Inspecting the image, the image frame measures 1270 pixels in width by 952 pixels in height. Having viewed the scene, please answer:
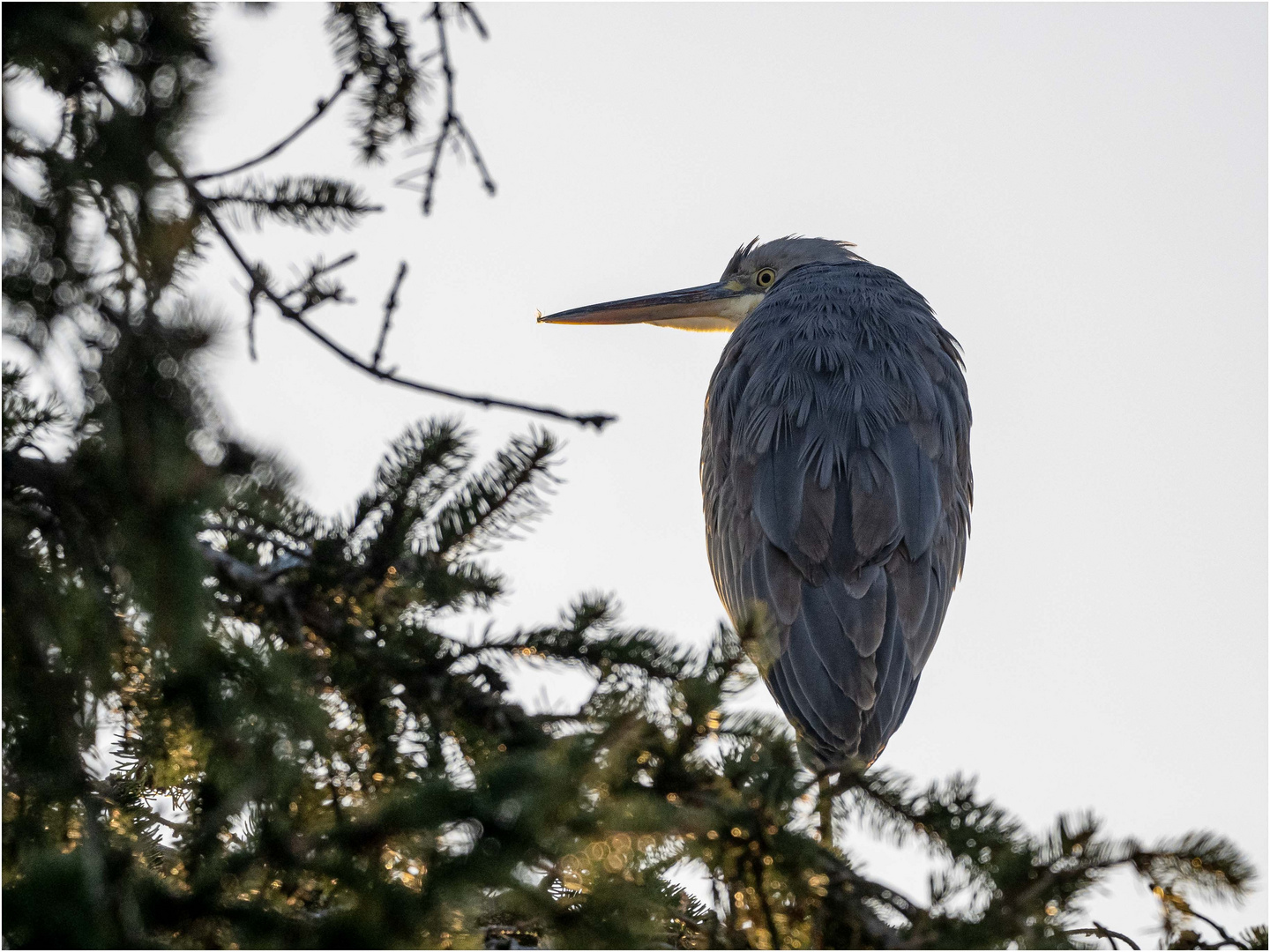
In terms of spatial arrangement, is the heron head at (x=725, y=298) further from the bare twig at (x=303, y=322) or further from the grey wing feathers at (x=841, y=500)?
the bare twig at (x=303, y=322)

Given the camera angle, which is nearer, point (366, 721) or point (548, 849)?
point (548, 849)

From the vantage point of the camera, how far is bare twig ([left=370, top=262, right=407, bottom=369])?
1.36 meters

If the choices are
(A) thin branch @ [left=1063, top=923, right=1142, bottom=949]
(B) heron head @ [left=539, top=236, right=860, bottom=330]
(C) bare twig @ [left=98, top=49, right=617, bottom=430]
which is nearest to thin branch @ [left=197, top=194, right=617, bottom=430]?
(C) bare twig @ [left=98, top=49, right=617, bottom=430]

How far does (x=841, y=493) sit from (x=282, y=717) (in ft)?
8.68

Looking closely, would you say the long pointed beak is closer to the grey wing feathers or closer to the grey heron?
the grey heron

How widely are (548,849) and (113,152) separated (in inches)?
40.7

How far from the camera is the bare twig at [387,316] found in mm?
1355

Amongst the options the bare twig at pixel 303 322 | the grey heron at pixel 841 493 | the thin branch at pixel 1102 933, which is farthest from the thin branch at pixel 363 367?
the grey heron at pixel 841 493

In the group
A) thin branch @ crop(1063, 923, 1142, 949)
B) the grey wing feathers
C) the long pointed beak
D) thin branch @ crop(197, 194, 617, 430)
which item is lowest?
thin branch @ crop(1063, 923, 1142, 949)

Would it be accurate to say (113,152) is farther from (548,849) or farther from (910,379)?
(910,379)

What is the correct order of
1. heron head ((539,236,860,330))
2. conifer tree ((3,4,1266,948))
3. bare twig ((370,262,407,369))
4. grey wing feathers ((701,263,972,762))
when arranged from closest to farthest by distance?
conifer tree ((3,4,1266,948)), bare twig ((370,262,407,369)), grey wing feathers ((701,263,972,762)), heron head ((539,236,860,330))

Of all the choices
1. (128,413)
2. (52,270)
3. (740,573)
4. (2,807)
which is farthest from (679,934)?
(740,573)

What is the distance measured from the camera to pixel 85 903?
0.86m

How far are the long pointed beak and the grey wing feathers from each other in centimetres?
129
